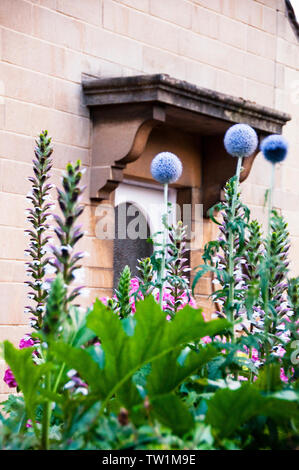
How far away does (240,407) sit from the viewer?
1.10m

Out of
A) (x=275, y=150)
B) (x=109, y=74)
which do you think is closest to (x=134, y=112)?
(x=109, y=74)

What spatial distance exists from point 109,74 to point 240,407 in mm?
3945

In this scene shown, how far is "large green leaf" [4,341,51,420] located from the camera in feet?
3.71

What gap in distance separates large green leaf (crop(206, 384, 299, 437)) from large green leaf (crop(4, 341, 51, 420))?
24cm

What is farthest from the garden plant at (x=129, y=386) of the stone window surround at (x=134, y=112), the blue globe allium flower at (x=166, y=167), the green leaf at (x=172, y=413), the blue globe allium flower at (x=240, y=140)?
the stone window surround at (x=134, y=112)

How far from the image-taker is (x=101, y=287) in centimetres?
477

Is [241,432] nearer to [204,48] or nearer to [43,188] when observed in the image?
[43,188]

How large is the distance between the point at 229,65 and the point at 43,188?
3.88 metres

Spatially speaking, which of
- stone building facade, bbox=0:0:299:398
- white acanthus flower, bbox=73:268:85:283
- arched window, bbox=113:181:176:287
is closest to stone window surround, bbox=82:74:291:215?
stone building facade, bbox=0:0:299:398

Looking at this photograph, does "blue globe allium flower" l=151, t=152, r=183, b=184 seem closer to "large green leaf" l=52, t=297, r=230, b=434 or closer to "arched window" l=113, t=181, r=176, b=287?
"large green leaf" l=52, t=297, r=230, b=434

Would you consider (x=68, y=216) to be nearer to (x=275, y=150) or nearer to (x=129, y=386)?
(x=129, y=386)

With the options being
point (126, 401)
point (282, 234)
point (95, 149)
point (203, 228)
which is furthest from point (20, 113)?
point (126, 401)

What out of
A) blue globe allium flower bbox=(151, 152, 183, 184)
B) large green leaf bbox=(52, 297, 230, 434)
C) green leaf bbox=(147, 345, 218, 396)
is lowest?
green leaf bbox=(147, 345, 218, 396)

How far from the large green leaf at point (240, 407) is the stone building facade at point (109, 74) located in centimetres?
317
